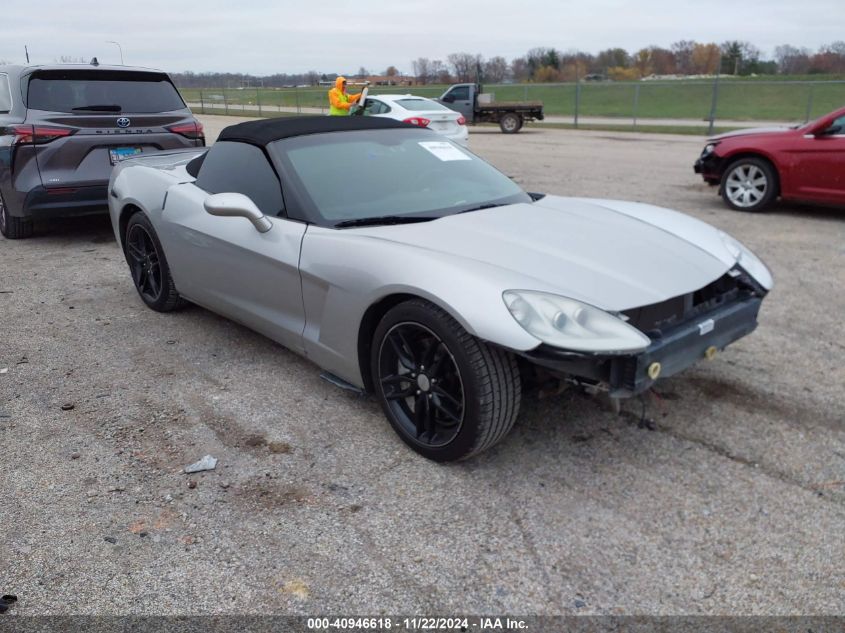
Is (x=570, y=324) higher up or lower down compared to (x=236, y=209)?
lower down

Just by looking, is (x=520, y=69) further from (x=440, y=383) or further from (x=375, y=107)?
(x=440, y=383)

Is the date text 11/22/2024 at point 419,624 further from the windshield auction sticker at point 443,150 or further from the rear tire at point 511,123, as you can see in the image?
the rear tire at point 511,123

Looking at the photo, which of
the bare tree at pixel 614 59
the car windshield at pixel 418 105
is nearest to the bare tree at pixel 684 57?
the bare tree at pixel 614 59

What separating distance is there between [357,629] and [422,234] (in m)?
1.76

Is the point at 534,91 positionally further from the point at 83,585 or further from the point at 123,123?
the point at 83,585

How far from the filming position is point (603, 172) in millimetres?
12312

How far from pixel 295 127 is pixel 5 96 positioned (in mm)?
4572

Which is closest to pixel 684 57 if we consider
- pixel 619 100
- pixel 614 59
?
pixel 614 59

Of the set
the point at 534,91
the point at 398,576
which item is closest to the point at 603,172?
the point at 398,576

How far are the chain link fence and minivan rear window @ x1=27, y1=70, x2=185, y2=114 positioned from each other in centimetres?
1980

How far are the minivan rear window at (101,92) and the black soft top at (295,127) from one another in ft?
11.0

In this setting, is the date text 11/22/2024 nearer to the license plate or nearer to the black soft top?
the black soft top

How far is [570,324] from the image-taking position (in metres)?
2.71

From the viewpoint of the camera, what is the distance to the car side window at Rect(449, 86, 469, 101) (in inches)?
954
